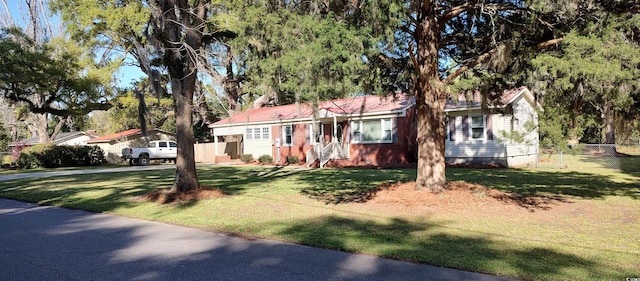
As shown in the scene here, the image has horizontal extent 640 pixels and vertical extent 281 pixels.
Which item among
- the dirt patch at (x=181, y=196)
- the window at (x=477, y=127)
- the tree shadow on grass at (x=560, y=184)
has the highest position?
the window at (x=477, y=127)

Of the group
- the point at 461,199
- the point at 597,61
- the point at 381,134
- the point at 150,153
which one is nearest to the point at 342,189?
the point at 461,199

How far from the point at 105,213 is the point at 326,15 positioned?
693cm

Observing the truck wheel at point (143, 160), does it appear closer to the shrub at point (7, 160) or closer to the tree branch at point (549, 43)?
the shrub at point (7, 160)

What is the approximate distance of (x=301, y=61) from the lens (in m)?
8.98

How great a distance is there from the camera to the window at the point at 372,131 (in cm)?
2350

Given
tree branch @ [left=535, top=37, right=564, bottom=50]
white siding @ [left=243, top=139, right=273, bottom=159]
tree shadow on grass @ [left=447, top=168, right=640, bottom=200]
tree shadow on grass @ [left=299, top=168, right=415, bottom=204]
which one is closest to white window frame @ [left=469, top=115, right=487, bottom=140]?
tree shadow on grass @ [left=447, top=168, right=640, bottom=200]

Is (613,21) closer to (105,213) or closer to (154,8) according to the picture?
(154,8)

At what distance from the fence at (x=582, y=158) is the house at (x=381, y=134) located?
1.36 meters

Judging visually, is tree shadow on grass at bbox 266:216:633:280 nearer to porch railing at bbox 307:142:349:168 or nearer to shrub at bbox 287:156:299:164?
porch railing at bbox 307:142:349:168

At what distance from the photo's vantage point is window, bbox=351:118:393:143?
23.5 meters

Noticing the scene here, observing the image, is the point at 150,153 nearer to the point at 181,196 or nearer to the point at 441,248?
the point at 181,196

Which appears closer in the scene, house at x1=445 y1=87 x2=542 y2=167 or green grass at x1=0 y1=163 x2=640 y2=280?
green grass at x1=0 y1=163 x2=640 y2=280

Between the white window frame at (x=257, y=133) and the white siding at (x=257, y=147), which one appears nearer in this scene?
the white siding at (x=257, y=147)

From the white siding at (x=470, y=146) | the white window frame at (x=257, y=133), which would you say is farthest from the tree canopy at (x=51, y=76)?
the white siding at (x=470, y=146)
